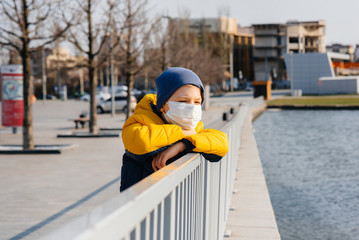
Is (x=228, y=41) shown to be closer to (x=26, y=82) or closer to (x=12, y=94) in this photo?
(x=12, y=94)

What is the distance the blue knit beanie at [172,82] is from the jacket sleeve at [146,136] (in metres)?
0.16

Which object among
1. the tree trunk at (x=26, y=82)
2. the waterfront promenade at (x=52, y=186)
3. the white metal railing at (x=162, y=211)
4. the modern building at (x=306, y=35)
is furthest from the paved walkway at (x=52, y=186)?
the modern building at (x=306, y=35)

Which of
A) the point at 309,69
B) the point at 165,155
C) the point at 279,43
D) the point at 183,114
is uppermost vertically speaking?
the point at 279,43

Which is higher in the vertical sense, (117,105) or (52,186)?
(117,105)

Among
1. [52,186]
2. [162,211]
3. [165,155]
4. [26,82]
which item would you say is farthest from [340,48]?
[162,211]

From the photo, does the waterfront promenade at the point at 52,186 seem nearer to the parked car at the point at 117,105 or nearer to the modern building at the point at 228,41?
the parked car at the point at 117,105

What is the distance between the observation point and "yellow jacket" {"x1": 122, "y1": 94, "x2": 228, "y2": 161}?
3.28m

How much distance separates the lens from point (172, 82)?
3.38 metres

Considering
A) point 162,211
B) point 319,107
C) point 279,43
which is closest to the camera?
point 162,211

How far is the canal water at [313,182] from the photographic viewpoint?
30.2 ft

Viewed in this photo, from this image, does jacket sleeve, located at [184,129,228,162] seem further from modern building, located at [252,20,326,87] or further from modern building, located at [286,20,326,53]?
modern building, located at [286,20,326,53]

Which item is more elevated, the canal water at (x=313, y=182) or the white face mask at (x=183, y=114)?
the white face mask at (x=183, y=114)

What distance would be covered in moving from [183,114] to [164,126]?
0.14 metres

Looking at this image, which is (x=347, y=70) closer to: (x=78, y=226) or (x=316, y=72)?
(x=316, y=72)
